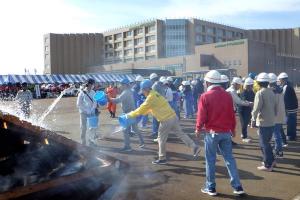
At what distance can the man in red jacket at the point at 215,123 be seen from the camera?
20.2 feet

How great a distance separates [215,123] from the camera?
6.17 meters

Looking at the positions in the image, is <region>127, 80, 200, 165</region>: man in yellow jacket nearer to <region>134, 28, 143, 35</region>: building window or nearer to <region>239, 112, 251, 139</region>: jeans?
<region>239, 112, 251, 139</region>: jeans

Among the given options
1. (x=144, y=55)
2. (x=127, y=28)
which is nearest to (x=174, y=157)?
(x=144, y=55)

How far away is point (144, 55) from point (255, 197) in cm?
9068

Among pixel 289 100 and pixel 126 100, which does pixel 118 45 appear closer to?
pixel 126 100

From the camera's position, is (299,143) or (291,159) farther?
(299,143)

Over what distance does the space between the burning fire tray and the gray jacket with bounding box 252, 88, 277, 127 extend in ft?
9.61

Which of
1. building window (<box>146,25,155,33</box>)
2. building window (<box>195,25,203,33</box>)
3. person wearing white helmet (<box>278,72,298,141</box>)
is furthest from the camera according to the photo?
building window (<box>146,25,155,33</box>)

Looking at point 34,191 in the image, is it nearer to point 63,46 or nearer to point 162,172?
point 162,172

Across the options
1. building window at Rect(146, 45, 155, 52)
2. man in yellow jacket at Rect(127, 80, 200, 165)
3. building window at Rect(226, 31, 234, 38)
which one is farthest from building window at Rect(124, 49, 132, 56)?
man in yellow jacket at Rect(127, 80, 200, 165)

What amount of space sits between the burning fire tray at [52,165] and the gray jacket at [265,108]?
293cm

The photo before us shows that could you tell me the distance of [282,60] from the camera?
3014 inches

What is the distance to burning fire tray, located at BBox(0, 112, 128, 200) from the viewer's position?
4875 millimetres

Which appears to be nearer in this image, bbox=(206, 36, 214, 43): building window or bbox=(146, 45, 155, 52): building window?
bbox=(206, 36, 214, 43): building window
